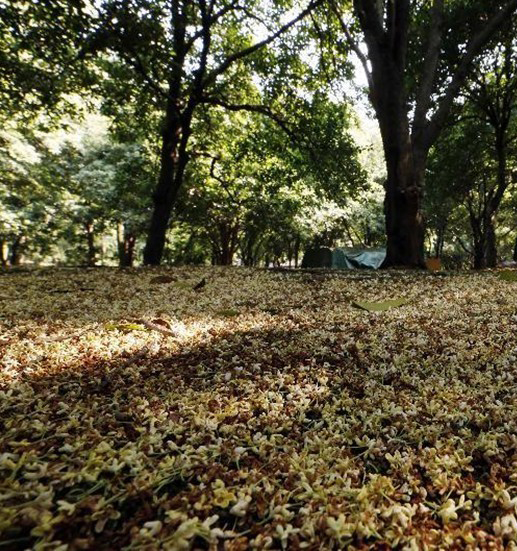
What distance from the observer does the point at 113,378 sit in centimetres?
240

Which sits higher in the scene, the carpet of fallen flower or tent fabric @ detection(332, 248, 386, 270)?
tent fabric @ detection(332, 248, 386, 270)

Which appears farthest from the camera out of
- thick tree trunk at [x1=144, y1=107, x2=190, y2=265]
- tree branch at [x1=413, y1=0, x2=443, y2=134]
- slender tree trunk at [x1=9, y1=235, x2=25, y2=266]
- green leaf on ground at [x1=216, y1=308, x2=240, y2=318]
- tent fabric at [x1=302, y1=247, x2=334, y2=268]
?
slender tree trunk at [x1=9, y1=235, x2=25, y2=266]

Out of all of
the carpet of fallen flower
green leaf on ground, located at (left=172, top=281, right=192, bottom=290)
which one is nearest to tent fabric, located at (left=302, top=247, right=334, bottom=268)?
green leaf on ground, located at (left=172, top=281, right=192, bottom=290)

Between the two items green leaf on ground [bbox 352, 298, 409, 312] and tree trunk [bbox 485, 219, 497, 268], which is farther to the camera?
tree trunk [bbox 485, 219, 497, 268]

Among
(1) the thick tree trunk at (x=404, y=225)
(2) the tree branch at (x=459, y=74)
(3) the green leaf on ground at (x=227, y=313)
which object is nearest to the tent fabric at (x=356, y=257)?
(1) the thick tree trunk at (x=404, y=225)

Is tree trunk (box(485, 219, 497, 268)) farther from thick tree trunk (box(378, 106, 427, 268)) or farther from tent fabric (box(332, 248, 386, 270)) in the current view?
thick tree trunk (box(378, 106, 427, 268))

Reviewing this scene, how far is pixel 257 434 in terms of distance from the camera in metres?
1.82

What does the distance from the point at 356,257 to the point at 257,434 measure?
23552 mm

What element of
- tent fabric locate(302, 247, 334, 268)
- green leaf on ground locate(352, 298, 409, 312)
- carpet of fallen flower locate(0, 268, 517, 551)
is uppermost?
tent fabric locate(302, 247, 334, 268)

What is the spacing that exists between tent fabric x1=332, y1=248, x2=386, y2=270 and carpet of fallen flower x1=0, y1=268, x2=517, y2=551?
20700 millimetres

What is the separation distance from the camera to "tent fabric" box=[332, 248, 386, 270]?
78.6ft

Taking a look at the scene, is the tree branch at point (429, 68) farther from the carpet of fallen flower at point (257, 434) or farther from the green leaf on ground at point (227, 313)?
the green leaf on ground at point (227, 313)

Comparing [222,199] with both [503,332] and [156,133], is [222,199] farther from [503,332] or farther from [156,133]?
[503,332]

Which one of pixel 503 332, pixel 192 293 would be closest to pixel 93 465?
pixel 503 332
